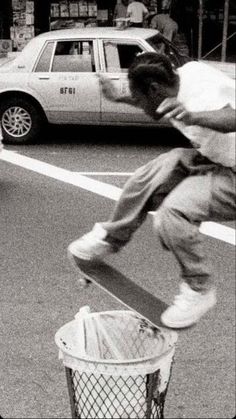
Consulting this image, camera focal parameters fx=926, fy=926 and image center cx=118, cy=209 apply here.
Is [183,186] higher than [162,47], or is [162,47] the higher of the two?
[183,186]

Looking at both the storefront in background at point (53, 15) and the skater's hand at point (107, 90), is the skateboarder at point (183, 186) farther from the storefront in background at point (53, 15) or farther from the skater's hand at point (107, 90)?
the storefront in background at point (53, 15)

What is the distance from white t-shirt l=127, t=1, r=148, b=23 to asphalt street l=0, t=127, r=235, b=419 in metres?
3.82

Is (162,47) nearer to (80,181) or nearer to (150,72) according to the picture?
(80,181)

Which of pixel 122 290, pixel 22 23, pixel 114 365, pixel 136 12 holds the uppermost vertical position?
pixel 122 290

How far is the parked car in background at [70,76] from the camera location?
9.61 meters

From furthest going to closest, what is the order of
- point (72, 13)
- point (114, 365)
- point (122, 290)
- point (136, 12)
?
point (72, 13)
point (136, 12)
point (114, 365)
point (122, 290)

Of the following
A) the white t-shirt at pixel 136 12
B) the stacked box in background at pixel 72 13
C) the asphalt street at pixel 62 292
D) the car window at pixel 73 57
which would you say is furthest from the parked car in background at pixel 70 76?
the stacked box in background at pixel 72 13

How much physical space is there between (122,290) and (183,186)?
20.7 inches

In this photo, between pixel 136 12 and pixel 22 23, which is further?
pixel 22 23

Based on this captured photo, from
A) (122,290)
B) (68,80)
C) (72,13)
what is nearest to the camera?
(122,290)

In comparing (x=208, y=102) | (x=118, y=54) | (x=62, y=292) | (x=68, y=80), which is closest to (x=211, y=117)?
(x=208, y=102)

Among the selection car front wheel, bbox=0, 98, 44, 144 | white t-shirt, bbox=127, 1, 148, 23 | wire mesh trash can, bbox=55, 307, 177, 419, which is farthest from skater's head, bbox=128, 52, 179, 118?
white t-shirt, bbox=127, 1, 148, 23

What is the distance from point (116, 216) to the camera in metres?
2.30

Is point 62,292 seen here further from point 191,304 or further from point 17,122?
point 17,122
